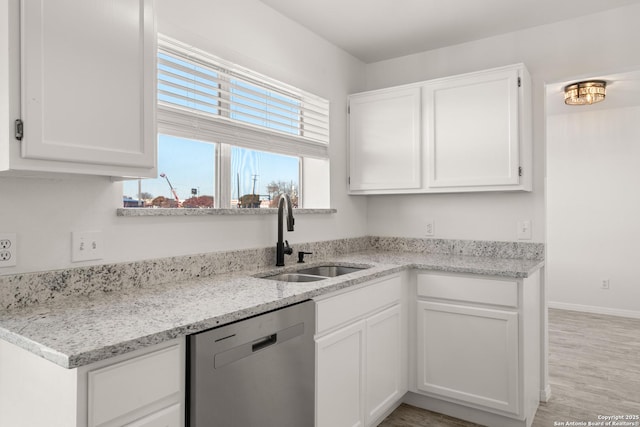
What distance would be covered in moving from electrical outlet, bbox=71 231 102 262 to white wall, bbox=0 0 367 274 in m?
0.02

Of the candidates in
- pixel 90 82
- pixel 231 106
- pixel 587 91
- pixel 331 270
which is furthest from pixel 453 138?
pixel 90 82

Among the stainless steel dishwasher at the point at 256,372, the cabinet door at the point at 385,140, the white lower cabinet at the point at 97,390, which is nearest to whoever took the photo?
the white lower cabinet at the point at 97,390

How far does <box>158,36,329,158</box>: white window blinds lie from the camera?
76.7 inches

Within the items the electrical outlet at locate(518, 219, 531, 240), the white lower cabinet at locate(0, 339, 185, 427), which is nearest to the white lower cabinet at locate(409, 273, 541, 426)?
the electrical outlet at locate(518, 219, 531, 240)

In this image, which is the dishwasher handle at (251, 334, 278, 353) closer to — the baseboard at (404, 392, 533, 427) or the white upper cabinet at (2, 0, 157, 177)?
the white upper cabinet at (2, 0, 157, 177)

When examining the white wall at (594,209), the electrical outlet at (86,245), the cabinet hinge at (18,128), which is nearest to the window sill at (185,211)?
the electrical outlet at (86,245)

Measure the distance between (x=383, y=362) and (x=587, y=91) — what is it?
3.00 meters

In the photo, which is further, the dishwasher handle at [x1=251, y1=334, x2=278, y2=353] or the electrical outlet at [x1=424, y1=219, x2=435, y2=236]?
the electrical outlet at [x1=424, y1=219, x2=435, y2=236]

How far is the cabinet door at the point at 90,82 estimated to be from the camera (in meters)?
1.17

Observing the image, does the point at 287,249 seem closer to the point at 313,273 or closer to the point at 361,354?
the point at 313,273

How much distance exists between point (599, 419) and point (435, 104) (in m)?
2.13

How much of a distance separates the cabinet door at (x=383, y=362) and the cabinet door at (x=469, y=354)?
6.8 inches

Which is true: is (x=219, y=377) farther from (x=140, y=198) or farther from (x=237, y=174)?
(x=237, y=174)

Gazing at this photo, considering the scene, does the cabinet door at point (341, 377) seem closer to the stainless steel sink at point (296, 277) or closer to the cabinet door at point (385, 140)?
the stainless steel sink at point (296, 277)
